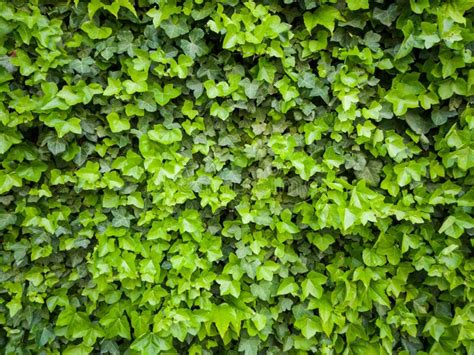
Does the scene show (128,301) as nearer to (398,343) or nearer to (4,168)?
(4,168)

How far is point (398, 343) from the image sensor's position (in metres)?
2.38

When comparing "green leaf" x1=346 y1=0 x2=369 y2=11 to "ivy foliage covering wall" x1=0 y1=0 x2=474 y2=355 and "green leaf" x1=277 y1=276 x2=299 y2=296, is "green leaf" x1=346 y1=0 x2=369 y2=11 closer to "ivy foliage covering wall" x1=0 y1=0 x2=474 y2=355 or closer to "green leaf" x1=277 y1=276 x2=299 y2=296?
"ivy foliage covering wall" x1=0 y1=0 x2=474 y2=355

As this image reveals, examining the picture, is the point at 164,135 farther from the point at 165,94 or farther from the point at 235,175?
the point at 235,175

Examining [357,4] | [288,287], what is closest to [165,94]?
[357,4]

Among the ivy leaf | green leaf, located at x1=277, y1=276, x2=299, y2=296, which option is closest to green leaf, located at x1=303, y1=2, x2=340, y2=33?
the ivy leaf

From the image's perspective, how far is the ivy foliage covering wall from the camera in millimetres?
2020

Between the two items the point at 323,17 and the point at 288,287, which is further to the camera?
the point at 288,287

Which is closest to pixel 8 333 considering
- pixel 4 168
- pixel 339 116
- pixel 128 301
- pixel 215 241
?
pixel 128 301

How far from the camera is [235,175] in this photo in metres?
2.15

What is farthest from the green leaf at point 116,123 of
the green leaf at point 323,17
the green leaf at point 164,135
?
the green leaf at point 323,17

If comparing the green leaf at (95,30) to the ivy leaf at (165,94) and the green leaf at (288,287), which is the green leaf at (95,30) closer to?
the ivy leaf at (165,94)

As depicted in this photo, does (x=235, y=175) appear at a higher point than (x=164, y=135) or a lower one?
lower

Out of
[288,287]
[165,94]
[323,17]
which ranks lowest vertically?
[288,287]

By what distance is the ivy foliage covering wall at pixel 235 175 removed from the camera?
2.02m
